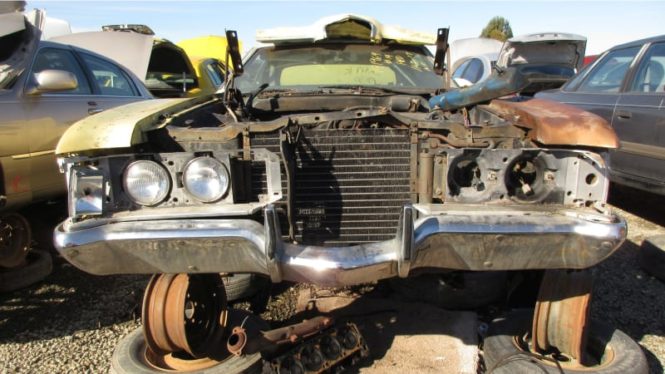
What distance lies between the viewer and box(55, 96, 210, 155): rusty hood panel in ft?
7.09

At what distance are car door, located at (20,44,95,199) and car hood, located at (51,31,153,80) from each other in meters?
2.83

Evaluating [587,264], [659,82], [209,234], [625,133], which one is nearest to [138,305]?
[209,234]

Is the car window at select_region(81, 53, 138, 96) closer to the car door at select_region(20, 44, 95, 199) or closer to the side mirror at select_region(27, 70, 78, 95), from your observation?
the car door at select_region(20, 44, 95, 199)

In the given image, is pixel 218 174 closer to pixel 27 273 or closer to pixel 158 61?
pixel 27 273

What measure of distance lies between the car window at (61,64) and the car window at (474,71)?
6081 mm

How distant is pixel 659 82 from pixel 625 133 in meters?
0.55

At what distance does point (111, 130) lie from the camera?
7.24 ft

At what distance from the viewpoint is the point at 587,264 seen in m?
2.09

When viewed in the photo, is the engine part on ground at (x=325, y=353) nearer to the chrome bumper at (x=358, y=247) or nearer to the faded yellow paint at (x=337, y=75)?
the chrome bumper at (x=358, y=247)

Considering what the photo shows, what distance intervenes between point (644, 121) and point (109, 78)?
5.39 m

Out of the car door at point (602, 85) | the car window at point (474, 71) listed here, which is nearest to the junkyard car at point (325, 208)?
the car door at point (602, 85)

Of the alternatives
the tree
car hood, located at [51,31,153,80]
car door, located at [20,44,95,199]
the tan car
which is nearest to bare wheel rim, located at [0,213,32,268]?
the tan car

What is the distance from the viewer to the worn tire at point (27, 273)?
3488 millimetres

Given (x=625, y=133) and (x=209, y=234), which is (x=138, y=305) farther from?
(x=625, y=133)
